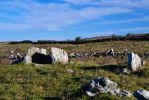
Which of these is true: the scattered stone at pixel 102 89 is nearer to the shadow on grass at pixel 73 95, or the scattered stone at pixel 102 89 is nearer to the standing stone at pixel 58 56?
the shadow on grass at pixel 73 95

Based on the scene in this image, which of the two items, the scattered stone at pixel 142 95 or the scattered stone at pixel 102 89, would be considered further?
the scattered stone at pixel 102 89

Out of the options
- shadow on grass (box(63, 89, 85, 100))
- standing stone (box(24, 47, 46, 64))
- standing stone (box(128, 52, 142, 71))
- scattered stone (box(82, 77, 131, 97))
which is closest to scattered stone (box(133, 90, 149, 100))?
scattered stone (box(82, 77, 131, 97))

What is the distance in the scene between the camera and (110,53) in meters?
31.9

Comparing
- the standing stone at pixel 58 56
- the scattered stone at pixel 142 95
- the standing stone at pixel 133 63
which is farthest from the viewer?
the standing stone at pixel 58 56

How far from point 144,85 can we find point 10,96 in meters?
8.16

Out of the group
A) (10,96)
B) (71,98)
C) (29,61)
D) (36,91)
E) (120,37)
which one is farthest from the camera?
(120,37)

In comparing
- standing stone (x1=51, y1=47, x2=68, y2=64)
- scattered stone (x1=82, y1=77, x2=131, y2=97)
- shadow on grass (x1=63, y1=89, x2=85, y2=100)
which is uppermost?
standing stone (x1=51, y1=47, x2=68, y2=64)

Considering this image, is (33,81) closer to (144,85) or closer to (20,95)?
(20,95)

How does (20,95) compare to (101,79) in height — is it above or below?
below

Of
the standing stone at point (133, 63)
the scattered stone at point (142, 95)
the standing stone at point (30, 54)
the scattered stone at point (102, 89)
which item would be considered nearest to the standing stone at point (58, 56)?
the standing stone at point (30, 54)

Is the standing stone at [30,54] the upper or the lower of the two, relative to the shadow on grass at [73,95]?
upper

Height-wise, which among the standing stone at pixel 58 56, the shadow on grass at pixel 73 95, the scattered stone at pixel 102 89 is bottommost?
the shadow on grass at pixel 73 95

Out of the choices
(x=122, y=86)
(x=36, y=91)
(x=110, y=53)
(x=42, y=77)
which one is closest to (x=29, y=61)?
(x=42, y=77)

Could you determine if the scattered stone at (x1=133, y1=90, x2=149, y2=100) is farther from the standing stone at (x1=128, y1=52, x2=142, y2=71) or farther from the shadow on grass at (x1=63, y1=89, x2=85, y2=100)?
the standing stone at (x1=128, y1=52, x2=142, y2=71)
